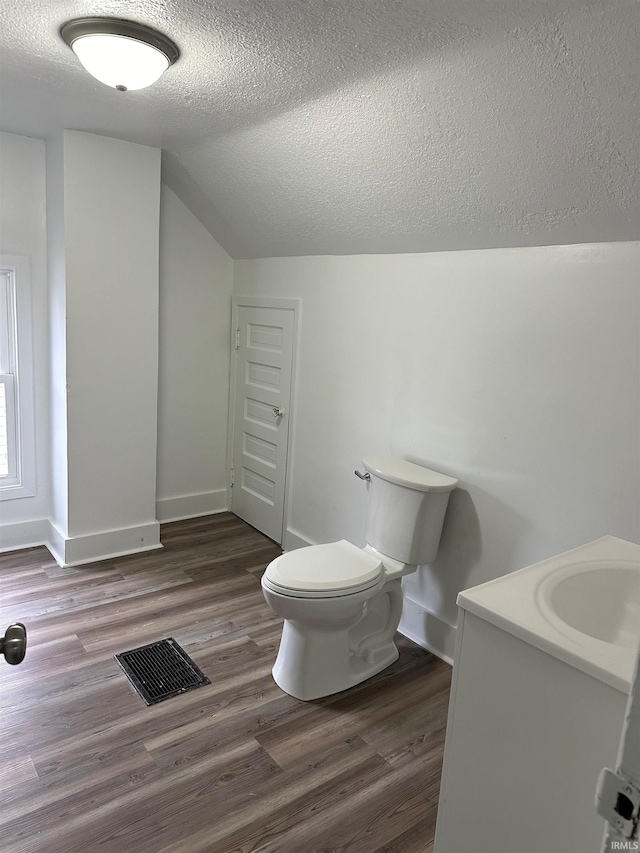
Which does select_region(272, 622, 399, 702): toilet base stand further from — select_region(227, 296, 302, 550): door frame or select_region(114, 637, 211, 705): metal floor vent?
select_region(227, 296, 302, 550): door frame

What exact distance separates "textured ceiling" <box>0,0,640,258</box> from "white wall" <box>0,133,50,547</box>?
32 centimetres

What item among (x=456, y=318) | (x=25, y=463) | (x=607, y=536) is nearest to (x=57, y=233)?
(x=25, y=463)

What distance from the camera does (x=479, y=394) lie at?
7.70 feet

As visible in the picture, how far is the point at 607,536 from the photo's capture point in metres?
1.83

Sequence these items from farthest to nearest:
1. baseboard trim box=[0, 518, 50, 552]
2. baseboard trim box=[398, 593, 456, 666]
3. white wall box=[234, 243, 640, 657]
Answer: baseboard trim box=[0, 518, 50, 552] → baseboard trim box=[398, 593, 456, 666] → white wall box=[234, 243, 640, 657]

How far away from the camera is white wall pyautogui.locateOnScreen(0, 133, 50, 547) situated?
3.04 metres

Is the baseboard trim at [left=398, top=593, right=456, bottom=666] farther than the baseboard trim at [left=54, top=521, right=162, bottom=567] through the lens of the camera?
No

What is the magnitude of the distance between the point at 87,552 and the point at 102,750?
1418 mm

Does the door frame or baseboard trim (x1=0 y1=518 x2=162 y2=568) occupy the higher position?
the door frame

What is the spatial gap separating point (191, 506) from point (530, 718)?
2993 millimetres

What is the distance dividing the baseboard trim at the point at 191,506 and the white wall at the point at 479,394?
96 centimetres

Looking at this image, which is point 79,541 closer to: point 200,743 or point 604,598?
point 200,743

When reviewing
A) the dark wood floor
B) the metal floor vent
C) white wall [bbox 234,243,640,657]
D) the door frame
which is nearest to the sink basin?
white wall [bbox 234,243,640,657]

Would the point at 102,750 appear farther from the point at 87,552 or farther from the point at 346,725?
the point at 87,552
